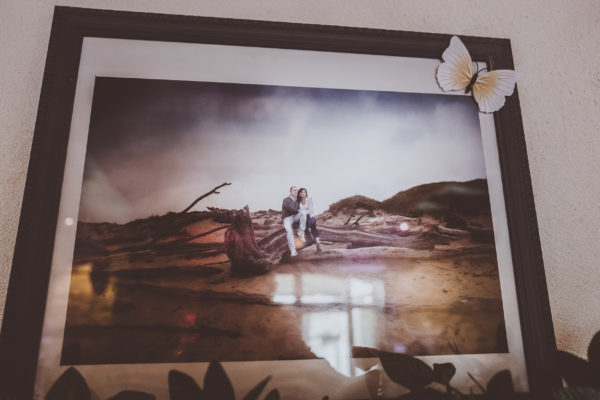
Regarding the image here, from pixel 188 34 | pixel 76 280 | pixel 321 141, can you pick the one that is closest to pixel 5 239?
pixel 76 280

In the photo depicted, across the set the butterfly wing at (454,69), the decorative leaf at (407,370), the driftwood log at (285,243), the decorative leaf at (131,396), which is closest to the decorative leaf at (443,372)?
the decorative leaf at (407,370)

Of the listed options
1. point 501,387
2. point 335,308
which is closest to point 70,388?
point 335,308

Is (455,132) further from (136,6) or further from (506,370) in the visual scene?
Result: (136,6)

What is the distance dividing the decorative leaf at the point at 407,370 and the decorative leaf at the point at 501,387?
0.42ft

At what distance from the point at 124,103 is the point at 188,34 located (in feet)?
0.70

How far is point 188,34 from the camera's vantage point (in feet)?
2.61

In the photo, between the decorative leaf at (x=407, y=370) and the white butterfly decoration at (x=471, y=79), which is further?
the white butterfly decoration at (x=471, y=79)

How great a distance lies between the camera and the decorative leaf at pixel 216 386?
1.95ft

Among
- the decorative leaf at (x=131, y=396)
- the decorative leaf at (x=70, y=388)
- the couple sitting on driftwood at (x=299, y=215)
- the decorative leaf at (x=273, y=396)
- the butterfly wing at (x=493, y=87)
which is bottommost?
the decorative leaf at (x=273, y=396)

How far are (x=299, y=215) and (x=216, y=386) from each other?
0.35 metres

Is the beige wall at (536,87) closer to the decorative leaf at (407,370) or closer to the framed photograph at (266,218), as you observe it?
the framed photograph at (266,218)

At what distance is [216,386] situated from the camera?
1.96ft

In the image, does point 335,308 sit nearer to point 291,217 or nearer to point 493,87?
point 291,217

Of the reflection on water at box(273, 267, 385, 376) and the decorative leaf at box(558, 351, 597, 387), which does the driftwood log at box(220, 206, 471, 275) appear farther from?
the decorative leaf at box(558, 351, 597, 387)
